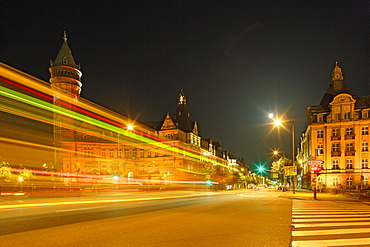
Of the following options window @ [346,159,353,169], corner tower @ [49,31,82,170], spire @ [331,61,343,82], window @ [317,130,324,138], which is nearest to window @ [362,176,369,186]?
window @ [346,159,353,169]

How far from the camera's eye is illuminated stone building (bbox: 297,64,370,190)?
50375 millimetres

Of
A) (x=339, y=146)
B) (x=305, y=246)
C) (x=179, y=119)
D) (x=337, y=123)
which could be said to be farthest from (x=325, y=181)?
(x=305, y=246)

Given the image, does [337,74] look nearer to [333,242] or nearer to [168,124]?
[168,124]

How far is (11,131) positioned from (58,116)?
145ft

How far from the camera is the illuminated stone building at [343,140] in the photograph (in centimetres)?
5038

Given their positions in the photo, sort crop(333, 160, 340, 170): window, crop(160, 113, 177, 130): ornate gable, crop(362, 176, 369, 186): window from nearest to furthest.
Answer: crop(362, 176, 369, 186): window, crop(333, 160, 340, 170): window, crop(160, 113, 177, 130): ornate gable

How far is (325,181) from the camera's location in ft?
172

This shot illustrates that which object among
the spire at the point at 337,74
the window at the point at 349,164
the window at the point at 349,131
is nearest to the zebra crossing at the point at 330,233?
the window at the point at 349,164

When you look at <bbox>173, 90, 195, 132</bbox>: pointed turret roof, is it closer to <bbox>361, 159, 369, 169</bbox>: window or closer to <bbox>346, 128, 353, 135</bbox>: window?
<bbox>346, 128, 353, 135</bbox>: window

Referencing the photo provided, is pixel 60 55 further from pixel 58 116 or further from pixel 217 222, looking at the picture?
pixel 217 222

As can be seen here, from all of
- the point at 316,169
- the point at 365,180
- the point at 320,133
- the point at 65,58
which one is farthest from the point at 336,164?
the point at 65,58

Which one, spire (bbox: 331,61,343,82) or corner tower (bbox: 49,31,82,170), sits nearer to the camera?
spire (bbox: 331,61,343,82)

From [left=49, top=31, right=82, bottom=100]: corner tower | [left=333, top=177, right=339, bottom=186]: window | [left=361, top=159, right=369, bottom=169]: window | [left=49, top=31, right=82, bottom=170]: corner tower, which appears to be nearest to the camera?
[left=361, top=159, right=369, bottom=169]: window

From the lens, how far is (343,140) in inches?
2055
